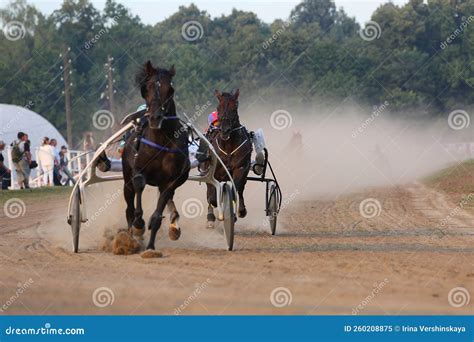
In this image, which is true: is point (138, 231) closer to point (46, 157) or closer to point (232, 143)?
point (232, 143)

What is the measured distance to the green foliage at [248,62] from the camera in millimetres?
54750

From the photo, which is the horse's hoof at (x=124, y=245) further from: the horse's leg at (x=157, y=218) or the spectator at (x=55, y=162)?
the spectator at (x=55, y=162)

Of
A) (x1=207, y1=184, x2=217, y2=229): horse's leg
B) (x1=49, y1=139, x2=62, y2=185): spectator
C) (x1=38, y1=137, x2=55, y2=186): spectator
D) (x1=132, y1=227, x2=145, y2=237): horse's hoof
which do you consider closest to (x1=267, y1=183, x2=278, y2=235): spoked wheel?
(x1=207, y1=184, x2=217, y2=229): horse's leg

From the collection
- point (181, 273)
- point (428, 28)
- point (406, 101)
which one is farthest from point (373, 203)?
point (428, 28)

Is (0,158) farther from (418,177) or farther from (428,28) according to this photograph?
(428,28)

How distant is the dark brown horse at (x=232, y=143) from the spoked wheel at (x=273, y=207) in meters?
0.51

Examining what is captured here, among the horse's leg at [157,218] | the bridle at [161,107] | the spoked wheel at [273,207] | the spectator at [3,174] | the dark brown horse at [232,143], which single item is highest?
the bridle at [161,107]

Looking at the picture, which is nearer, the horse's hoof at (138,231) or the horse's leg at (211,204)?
the horse's hoof at (138,231)

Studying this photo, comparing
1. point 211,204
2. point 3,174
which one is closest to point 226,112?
point 211,204

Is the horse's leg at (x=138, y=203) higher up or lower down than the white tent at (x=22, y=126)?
higher up

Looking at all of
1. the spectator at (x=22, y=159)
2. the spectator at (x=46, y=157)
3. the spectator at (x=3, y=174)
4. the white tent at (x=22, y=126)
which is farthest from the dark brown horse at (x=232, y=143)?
the white tent at (x=22, y=126)

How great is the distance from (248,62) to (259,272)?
5129cm

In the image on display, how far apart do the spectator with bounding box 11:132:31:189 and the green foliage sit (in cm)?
2506

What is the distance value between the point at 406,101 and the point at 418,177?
Result: 2406 centimetres
